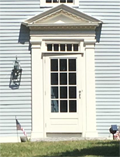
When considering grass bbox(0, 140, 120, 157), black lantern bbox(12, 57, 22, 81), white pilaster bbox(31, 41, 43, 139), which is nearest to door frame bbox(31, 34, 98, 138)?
white pilaster bbox(31, 41, 43, 139)

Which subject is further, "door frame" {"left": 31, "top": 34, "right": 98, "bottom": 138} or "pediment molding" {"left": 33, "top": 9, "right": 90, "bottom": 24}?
"pediment molding" {"left": 33, "top": 9, "right": 90, "bottom": 24}

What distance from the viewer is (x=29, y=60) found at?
14.3 meters

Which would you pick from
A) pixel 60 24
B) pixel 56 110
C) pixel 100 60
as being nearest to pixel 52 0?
pixel 60 24

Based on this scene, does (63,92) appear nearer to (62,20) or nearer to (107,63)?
(107,63)

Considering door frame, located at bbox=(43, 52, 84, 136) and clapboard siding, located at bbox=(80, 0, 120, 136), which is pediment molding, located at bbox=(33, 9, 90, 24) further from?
door frame, located at bbox=(43, 52, 84, 136)

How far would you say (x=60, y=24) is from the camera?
14.2 m

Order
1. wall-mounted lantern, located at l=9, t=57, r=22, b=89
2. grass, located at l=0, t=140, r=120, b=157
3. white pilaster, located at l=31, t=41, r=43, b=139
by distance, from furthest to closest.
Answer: wall-mounted lantern, located at l=9, t=57, r=22, b=89, white pilaster, located at l=31, t=41, r=43, b=139, grass, located at l=0, t=140, r=120, b=157

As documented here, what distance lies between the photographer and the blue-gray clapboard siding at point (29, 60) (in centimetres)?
1421

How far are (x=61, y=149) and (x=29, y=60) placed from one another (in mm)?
3645

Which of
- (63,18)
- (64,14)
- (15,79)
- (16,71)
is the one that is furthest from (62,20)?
(15,79)

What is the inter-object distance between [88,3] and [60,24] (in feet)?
3.23

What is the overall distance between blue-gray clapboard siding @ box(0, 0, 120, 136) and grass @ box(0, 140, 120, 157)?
1.75 metres

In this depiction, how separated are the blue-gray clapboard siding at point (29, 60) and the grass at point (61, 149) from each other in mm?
1754

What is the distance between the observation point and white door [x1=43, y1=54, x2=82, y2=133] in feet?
46.5
